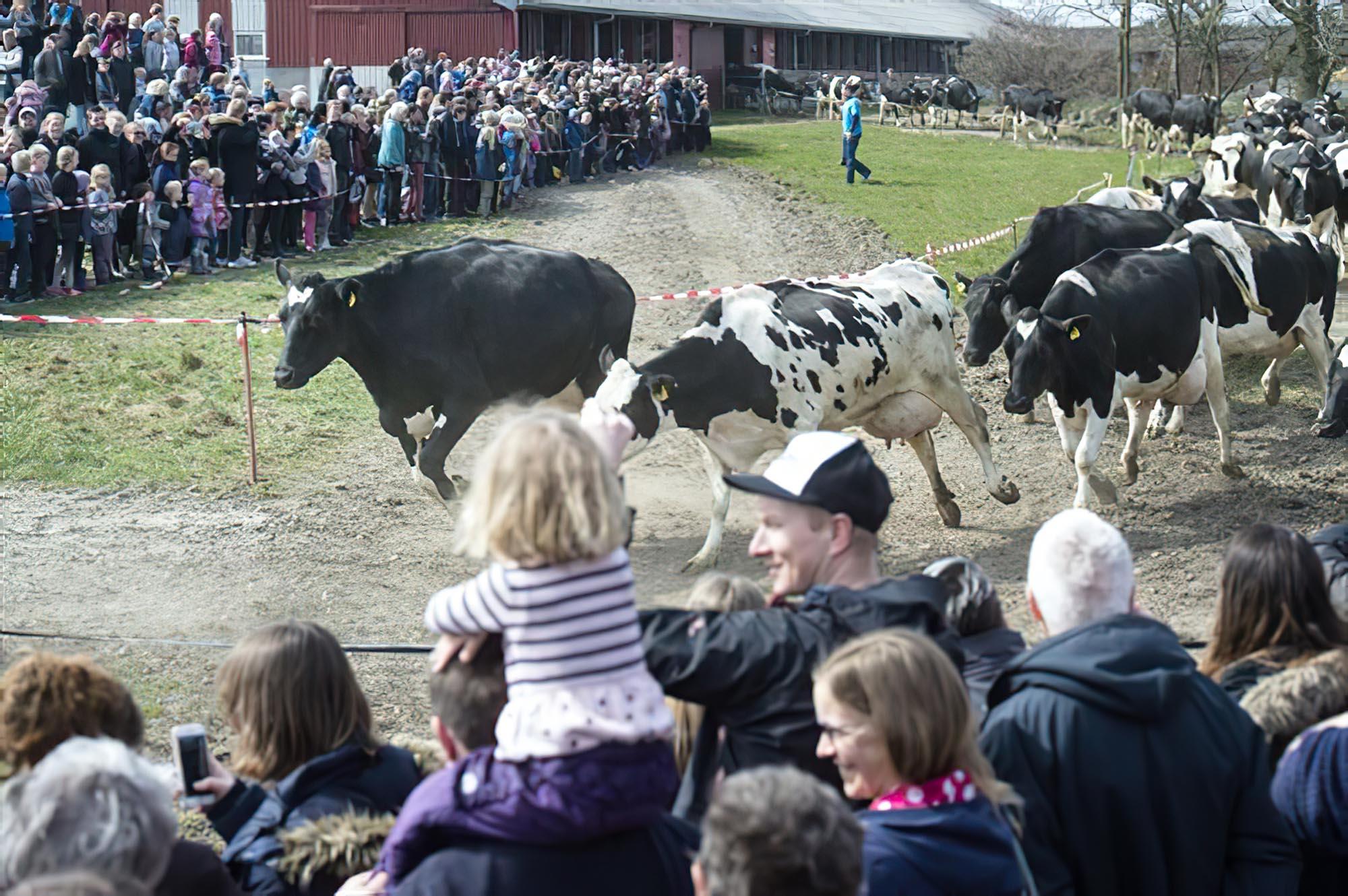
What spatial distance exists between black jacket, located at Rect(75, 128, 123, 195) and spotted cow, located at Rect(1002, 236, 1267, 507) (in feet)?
33.7

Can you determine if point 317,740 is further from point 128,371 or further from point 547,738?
point 128,371

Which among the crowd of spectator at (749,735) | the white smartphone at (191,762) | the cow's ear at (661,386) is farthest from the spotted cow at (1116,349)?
the white smartphone at (191,762)

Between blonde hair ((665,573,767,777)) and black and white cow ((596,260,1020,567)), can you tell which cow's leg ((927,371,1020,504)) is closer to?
black and white cow ((596,260,1020,567))

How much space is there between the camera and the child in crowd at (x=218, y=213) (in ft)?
56.2

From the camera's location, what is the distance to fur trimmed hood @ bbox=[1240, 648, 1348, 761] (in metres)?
3.69

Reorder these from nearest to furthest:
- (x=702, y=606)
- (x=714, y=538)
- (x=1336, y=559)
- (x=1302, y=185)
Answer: (x=702, y=606), (x=1336, y=559), (x=714, y=538), (x=1302, y=185)

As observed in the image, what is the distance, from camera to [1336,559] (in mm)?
4926

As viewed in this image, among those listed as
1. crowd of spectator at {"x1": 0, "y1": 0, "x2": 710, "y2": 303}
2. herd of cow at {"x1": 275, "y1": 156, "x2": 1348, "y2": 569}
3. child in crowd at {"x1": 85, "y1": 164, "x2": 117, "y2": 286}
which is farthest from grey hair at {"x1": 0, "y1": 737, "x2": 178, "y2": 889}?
child in crowd at {"x1": 85, "y1": 164, "x2": 117, "y2": 286}

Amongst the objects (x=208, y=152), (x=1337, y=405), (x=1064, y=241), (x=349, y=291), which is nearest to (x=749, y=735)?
(x=349, y=291)

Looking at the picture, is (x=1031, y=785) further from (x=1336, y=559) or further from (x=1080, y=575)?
(x=1336, y=559)

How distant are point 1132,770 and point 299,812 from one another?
75.8 inches

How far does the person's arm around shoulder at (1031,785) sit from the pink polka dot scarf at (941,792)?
1.28 feet

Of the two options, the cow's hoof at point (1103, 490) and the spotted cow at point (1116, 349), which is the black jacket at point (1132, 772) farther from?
the cow's hoof at point (1103, 490)

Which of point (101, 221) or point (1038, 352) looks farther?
point (101, 221)
